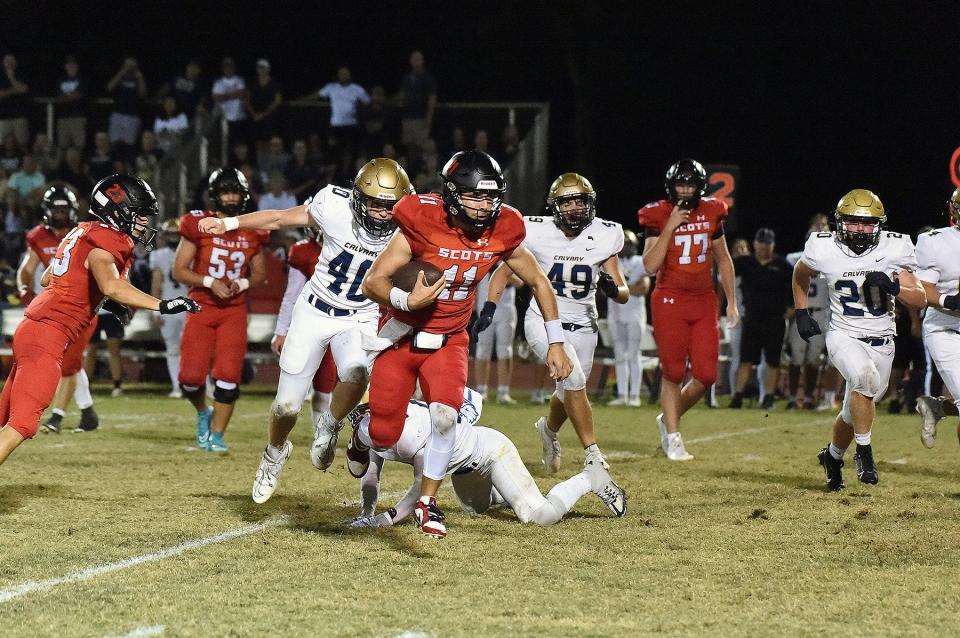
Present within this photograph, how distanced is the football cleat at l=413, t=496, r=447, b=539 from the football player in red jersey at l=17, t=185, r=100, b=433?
504cm

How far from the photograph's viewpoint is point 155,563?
520cm

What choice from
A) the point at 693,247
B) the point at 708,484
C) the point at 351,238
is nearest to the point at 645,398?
the point at 693,247

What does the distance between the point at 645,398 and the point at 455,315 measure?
978 cm

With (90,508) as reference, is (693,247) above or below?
above

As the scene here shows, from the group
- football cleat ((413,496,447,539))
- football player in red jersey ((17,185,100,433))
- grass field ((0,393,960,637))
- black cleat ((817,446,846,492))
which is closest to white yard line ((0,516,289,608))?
grass field ((0,393,960,637))

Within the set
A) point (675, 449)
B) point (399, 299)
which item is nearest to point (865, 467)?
point (675, 449)

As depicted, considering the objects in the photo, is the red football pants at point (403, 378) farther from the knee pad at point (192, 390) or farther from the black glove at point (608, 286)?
the knee pad at point (192, 390)

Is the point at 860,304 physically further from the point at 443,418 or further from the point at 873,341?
the point at 443,418

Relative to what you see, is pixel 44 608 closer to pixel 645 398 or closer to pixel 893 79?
pixel 645 398

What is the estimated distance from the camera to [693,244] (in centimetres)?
914

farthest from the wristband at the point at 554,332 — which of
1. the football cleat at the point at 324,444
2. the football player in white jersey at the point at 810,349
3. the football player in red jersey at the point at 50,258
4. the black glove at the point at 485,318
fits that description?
the football player in white jersey at the point at 810,349

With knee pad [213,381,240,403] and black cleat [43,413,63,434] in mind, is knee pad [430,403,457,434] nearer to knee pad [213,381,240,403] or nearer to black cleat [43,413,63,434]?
knee pad [213,381,240,403]

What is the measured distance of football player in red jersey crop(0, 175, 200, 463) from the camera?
6121mm

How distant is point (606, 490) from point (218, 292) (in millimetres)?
3560
